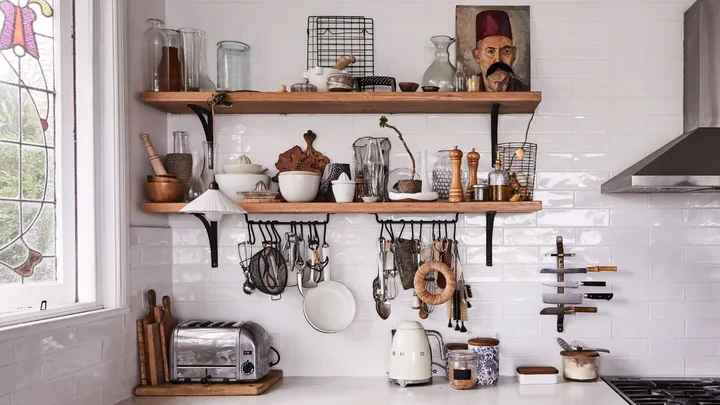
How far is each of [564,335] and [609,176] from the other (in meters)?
0.70

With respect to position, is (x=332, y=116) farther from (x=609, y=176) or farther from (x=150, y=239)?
(x=609, y=176)

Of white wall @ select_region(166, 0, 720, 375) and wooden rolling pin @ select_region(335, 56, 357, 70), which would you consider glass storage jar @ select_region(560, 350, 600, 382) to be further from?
wooden rolling pin @ select_region(335, 56, 357, 70)

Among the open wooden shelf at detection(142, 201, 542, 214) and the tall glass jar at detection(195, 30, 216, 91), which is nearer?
the open wooden shelf at detection(142, 201, 542, 214)

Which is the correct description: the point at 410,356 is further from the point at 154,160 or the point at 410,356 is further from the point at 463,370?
the point at 154,160

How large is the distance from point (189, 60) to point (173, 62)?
7 cm

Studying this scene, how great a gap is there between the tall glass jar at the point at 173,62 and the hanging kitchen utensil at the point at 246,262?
2.32 ft

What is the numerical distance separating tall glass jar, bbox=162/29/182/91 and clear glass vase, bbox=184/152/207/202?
284 mm

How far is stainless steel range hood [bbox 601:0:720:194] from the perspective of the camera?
2.14 m

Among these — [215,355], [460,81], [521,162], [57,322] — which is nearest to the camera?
[57,322]

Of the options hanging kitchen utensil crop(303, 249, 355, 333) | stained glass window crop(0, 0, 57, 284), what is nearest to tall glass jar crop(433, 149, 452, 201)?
hanging kitchen utensil crop(303, 249, 355, 333)

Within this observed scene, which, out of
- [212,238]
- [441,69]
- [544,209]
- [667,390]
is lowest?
[667,390]

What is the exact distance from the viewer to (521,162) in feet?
8.30

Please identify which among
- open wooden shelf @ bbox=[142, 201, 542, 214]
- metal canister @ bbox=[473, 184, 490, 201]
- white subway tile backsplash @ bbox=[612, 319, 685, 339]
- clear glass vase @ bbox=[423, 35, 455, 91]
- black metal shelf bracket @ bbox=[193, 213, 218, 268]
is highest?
clear glass vase @ bbox=[423, 35, 455, 91]

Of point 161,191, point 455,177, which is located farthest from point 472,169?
point 161,191
